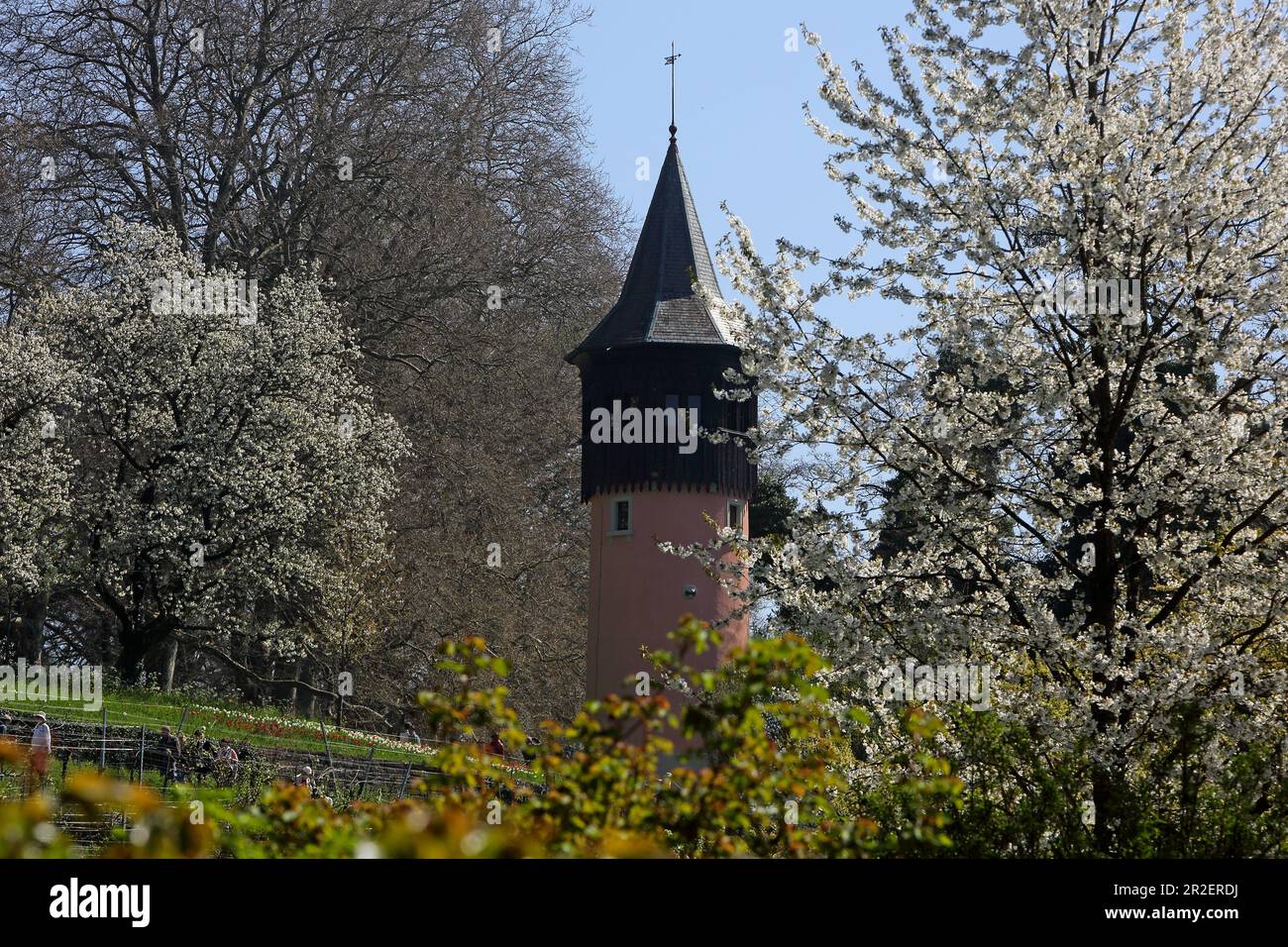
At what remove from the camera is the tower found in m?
32.1

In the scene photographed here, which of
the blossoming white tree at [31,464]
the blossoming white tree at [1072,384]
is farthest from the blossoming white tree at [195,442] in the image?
the blossoming white tree at [1072,384]

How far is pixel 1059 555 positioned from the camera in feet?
37.7

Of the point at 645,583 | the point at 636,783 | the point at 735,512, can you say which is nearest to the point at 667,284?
the point at 735,512

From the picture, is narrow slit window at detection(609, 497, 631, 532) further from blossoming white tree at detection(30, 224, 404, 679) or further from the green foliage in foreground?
the green foliage in foreground

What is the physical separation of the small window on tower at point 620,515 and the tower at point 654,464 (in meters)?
0.02

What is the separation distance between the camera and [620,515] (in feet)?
107

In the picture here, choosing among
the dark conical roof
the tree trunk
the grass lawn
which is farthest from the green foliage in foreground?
the tree trunk

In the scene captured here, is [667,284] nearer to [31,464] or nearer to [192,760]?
[31,464]

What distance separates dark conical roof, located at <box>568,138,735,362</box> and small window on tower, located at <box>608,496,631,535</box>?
3.43 meters

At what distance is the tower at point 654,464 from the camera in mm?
32062

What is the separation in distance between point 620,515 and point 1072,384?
2151 cm

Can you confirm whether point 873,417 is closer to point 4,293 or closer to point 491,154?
point 4,293

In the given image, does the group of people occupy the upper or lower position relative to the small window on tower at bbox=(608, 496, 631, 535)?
lower
